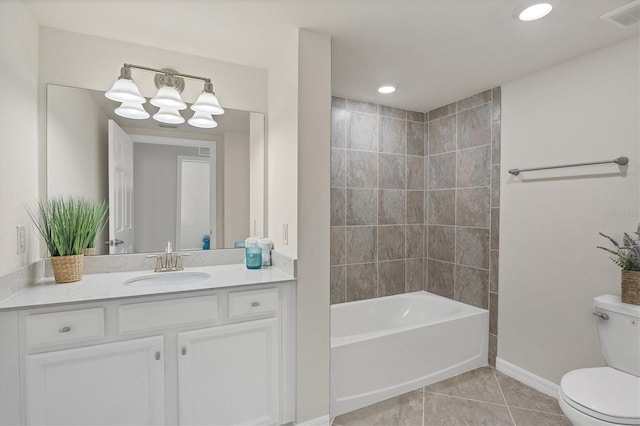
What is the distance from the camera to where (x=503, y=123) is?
8.61 feet

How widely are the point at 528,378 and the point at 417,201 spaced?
1748mm

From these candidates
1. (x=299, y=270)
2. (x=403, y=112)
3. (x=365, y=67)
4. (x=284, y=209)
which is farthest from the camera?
(x=403, y=112)

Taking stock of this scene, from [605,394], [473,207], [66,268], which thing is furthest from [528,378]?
[66,268]

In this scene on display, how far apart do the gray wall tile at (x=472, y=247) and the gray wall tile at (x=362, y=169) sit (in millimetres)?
935

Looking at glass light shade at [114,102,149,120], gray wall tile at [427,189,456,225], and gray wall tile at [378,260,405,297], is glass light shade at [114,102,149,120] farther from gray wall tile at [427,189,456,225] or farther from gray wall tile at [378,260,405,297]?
gray wall tile at [427,189,456,225]

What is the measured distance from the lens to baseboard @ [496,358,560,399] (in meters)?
2.29

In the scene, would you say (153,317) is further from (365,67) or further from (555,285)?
(555,285)

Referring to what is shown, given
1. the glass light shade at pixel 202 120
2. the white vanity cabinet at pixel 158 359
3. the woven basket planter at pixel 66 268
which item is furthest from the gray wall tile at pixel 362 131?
the woven basket planter at pixel 66 268

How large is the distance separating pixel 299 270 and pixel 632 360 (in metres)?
1.84

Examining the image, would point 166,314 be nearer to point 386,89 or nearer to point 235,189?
point 235,189

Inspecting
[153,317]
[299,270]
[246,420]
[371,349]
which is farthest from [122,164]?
[371,349]

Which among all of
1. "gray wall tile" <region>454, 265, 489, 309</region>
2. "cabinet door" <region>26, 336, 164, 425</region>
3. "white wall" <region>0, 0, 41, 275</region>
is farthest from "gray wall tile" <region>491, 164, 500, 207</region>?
"white wall" <region>0, 0, 41, 275</region>

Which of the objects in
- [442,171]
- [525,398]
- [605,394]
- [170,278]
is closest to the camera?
[605,394]

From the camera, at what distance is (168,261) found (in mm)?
2062
